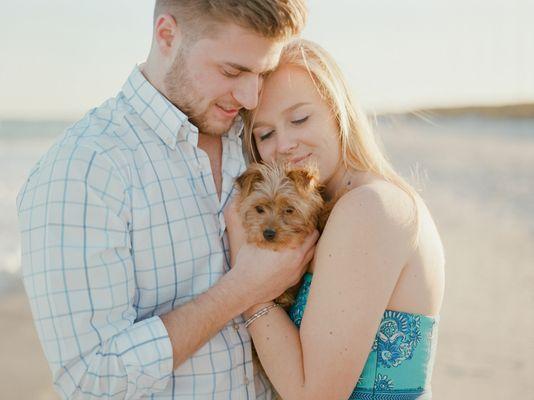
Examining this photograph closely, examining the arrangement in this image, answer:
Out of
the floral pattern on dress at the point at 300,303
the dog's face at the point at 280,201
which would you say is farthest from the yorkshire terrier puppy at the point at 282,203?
the floral pattern on dress at the point at 300,303

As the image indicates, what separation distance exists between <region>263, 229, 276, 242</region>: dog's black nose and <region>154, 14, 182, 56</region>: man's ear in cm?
99

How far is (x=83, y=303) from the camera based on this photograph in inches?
104

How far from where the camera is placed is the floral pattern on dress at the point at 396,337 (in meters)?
3.14

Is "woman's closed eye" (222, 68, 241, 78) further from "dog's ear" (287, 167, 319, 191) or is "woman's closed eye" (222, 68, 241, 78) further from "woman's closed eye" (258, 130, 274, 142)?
"dog's ear" (287, 167, 319, 191)

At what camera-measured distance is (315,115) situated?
3609 mm

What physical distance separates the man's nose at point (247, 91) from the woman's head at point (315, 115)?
0.28 metres

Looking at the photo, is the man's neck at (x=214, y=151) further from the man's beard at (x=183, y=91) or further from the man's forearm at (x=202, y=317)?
the man's forearm at (x=202, y=317)

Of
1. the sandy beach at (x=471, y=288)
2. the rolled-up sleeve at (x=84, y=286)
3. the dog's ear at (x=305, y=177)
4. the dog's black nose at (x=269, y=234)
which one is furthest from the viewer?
the sandy beach at (x=471, y=288)

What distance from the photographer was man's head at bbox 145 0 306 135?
10.4 ft

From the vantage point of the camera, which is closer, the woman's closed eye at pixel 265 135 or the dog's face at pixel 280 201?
the dog's face at pixel 280 201

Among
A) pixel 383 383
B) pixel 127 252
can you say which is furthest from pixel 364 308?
pixel 127 252

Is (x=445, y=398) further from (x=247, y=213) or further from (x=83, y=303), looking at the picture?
(x=83, y=303)

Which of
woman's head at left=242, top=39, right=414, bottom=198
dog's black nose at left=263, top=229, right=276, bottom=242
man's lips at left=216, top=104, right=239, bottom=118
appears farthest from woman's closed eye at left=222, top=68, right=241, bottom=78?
dog's black nose at left=263, top=229, right=276, bottom=242

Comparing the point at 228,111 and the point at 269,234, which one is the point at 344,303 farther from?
the point at 228,111
